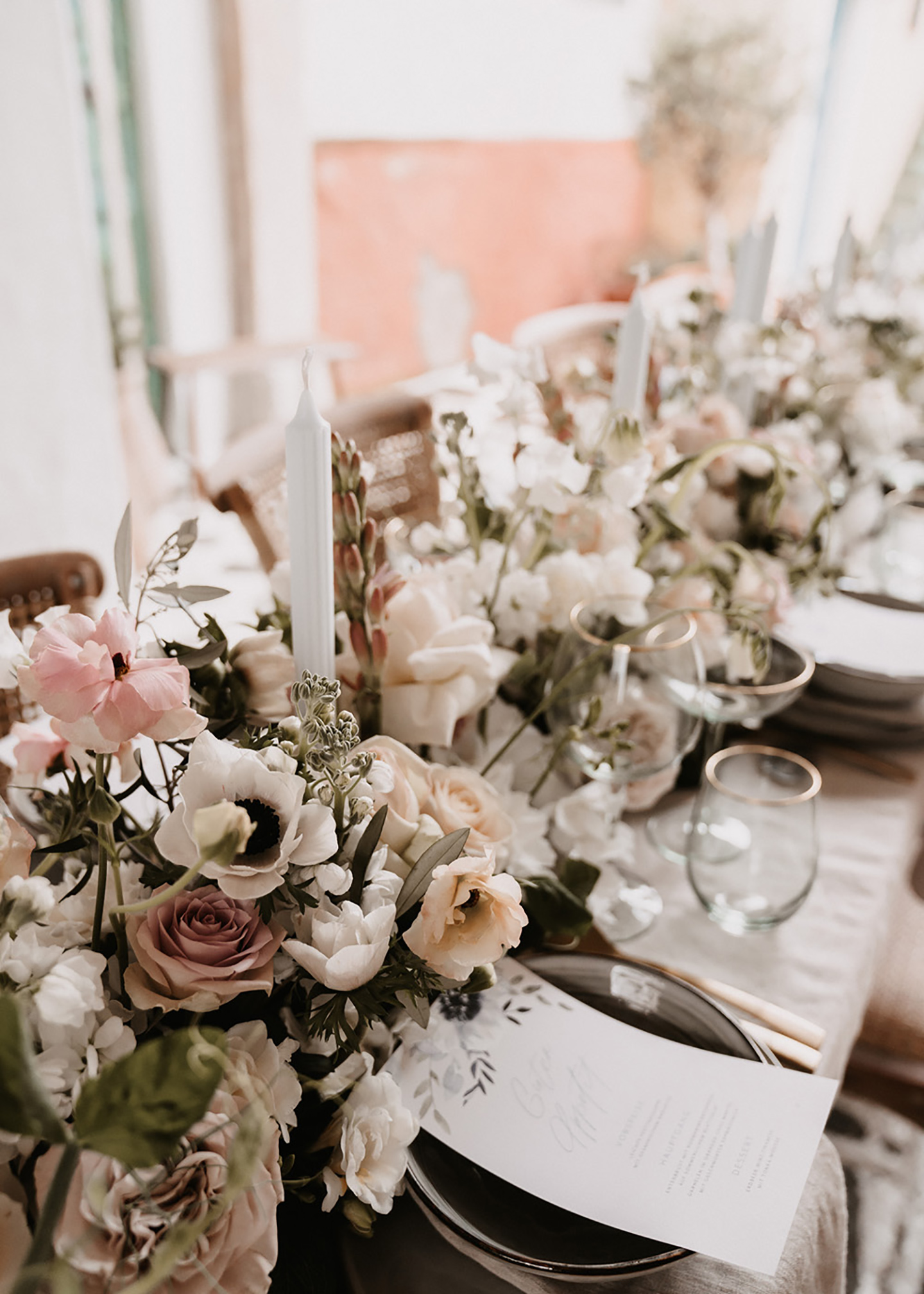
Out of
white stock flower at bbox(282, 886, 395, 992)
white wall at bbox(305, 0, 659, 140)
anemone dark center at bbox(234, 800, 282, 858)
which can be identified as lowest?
white stock flower at bbox(282, 886, 395, 992)

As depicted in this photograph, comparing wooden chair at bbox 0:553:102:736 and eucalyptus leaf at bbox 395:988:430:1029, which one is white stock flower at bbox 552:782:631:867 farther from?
wooden chair at bbox 0:553:102:736

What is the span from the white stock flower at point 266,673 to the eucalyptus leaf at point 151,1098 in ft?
0.92

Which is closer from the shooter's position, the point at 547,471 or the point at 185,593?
the point at 185,593

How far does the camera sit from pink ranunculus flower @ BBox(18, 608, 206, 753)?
0.42 m

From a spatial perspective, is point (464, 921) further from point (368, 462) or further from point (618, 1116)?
point (368, 462)

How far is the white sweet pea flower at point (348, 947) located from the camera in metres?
0.43

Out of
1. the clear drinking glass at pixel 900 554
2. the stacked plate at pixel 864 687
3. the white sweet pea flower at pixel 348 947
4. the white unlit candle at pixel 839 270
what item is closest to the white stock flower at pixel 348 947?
the white sweet pea flower at pixel 348 947

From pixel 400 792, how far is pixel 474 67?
4.93m

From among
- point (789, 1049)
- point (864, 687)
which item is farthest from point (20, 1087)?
point (864, 687)

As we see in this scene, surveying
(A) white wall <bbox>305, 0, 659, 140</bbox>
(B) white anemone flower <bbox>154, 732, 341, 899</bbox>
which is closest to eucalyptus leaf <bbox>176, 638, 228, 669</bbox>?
(B) white anemone flower <bbox>154, 732, 341, 899</bbox>

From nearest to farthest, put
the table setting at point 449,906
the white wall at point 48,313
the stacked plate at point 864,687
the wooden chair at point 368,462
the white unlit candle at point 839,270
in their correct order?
the table setting at point 449,906 → the stacked plate at point 864,687 → the wooden chair at point 368,462 → the white unlit candle at point 839,270 → the white wall at point 48,313

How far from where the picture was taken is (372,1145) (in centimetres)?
44

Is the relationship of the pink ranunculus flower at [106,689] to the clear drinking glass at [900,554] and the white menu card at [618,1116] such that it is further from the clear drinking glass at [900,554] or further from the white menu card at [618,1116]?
the clear drinking glass at [900,554]

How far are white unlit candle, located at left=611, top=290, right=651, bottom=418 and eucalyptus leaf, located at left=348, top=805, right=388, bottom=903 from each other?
1.74 ft
